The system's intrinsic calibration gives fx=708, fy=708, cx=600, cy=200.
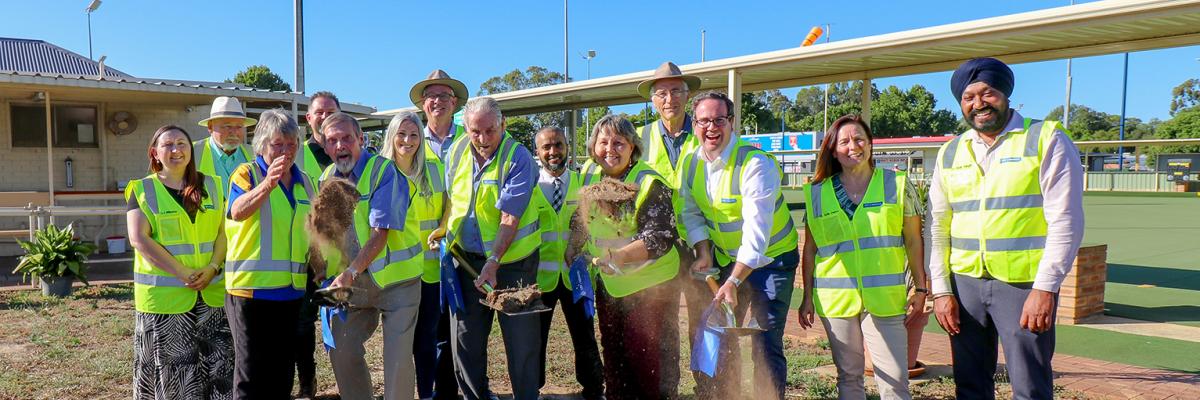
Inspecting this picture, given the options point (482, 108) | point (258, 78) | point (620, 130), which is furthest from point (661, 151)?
point (258, 78)

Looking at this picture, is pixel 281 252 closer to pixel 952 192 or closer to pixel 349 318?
pixel 349 318

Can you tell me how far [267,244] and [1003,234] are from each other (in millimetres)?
3212

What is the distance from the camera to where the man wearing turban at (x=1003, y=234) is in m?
2.79

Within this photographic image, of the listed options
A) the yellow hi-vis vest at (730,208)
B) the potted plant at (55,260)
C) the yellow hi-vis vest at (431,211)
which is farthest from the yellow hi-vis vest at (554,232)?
the potted plant at (55,260)

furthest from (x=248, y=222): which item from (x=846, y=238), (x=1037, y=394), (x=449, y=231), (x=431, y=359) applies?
(x=1037, y=394)

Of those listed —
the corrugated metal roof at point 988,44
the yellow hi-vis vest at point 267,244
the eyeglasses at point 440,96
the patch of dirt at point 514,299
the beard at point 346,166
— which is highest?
the corrugated metal roof at point 988,44

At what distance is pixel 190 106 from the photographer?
12.7m

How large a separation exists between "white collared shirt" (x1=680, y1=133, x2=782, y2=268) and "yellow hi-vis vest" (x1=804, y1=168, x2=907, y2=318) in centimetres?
28

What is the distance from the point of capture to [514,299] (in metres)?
3.41

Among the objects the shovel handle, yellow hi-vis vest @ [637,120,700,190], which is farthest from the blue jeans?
the shovel handle

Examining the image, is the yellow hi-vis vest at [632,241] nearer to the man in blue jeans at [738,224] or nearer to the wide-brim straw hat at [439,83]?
the man in blue jeans at [738,224]

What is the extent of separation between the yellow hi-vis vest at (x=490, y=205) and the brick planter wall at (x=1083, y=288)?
5.18 metres

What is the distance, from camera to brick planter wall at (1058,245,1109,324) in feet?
20.6

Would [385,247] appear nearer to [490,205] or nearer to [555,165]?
[490,205]
